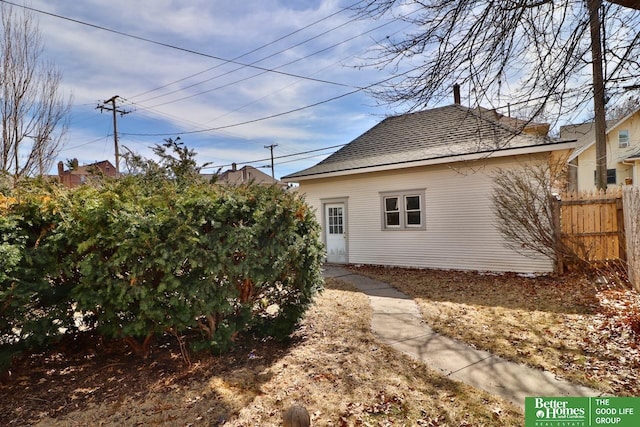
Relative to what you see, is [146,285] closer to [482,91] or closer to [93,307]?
[93,307]

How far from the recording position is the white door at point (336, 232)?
11477 mm

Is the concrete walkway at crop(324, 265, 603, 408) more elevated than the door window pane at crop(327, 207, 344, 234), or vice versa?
the door window pane at crop(327, 207, 344, 234)

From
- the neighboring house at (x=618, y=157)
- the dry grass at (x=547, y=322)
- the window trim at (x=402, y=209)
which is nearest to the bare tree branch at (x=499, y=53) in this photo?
the dry grass at (x=547, y=322)

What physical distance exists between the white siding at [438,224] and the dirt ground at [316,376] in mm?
3732

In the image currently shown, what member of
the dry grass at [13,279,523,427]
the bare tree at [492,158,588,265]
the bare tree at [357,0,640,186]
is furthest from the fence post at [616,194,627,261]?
the dry grass at [13,279,523,427]

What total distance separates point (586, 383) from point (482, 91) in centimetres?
326

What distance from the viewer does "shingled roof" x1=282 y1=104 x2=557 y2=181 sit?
8953 mm

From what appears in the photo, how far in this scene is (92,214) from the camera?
3137 mm

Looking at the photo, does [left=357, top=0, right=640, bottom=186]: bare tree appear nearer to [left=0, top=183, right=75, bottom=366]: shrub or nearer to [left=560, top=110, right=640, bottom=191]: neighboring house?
[left=0, top=183, right=75, bottom=366]: shrub

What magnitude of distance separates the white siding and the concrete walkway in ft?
13.9

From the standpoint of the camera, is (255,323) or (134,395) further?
(255,323)

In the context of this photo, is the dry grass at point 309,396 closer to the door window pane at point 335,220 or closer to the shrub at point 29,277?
the shrub at point 29,277

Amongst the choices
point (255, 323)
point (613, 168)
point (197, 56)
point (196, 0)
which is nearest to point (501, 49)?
point (255, 323)

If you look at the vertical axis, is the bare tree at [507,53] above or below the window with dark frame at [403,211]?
above
